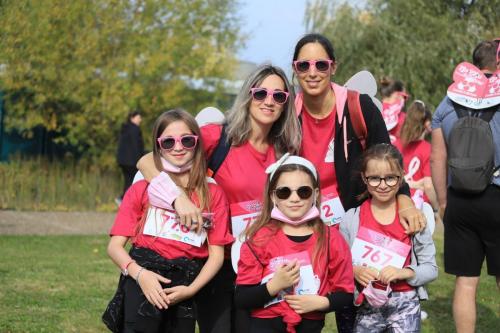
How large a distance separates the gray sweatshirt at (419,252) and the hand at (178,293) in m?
0.87

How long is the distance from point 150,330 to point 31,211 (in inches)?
440

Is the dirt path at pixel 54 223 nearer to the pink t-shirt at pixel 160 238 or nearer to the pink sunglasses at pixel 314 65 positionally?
the pink t-shirt at pixel 160 238

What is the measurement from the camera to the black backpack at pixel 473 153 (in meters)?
4.65

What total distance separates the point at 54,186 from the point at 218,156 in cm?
1129

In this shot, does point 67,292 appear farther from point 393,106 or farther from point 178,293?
point 178,293

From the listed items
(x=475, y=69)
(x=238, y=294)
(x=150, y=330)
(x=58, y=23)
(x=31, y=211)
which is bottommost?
(x=31, y=211)

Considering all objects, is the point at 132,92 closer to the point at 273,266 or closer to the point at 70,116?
the point at 70,116

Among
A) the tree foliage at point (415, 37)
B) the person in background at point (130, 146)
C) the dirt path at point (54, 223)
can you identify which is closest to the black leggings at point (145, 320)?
the dirt path at point (54, 223)

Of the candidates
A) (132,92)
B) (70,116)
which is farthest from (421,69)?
(70,116)

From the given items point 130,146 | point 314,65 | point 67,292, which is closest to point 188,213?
point 314,65

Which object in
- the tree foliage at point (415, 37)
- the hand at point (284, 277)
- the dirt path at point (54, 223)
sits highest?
the tree foliage at point (415, 37)

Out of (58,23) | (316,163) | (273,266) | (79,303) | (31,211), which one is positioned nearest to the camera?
(273,266)

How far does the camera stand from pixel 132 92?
53.3ft

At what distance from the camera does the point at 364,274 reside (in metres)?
3.88
